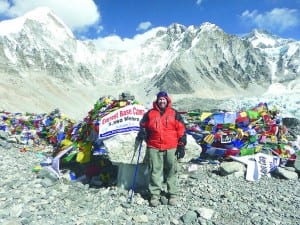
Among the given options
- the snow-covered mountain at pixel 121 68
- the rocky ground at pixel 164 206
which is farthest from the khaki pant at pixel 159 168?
the snow-covered mountain at pixel 121 68

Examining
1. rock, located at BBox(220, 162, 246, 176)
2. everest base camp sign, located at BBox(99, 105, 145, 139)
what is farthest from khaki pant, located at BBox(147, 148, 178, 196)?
rock, located at BBox(220, 162, 246, 176)

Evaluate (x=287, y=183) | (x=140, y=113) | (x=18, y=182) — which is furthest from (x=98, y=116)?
(x=287, y=183)

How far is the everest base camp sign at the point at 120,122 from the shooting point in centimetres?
930

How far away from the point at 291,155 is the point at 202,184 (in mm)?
3108

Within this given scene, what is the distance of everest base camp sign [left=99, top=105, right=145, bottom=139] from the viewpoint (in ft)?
30.5

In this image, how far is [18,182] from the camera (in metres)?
9.62

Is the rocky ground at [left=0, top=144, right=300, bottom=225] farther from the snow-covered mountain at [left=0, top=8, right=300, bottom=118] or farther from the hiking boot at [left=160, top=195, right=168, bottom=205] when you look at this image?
the snow-covered mountain at [left=0, top=8, right=300, bottom=118]

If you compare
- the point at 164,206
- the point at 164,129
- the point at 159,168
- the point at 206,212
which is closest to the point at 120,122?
the point at 164,129

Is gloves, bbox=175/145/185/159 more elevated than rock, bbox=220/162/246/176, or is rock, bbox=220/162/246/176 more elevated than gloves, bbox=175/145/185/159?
gloves, bbox=175/145/185/159

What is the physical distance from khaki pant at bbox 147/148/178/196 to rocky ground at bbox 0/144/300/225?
343mm

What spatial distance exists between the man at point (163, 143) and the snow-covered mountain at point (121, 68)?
52.8 m

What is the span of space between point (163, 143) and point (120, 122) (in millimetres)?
1733

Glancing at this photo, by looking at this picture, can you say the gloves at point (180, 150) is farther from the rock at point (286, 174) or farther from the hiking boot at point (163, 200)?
the rock at point (286, 174)

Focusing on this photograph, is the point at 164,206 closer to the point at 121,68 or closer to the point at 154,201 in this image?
the point at 154,201
